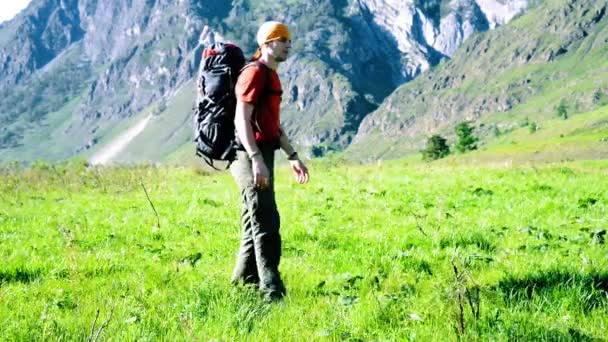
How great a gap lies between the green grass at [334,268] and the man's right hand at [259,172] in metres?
1.37

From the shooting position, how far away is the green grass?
18.2 feet

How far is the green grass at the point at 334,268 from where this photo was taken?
18.2 ft

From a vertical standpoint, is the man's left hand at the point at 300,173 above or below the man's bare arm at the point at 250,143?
below

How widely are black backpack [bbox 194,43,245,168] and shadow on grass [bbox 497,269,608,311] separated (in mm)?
3761

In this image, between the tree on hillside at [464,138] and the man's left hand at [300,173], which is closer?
the man's left hand at [300,173]

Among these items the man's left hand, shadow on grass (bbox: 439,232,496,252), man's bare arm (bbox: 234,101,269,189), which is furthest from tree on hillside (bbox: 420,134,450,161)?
man's bare arm (bbox: 234,101,269,189)

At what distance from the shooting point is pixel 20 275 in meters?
8.49

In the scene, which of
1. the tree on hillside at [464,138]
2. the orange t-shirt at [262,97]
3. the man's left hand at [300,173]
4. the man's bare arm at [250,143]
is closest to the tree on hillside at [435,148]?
the tree on hillside at [464,138]

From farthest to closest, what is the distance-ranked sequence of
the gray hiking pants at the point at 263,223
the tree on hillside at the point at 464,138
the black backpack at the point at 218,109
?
1. the tree on hillside at the point at 464,138
2. the black backpack at the point at 218,109
3. the gray hiking pants at the point at 263,223

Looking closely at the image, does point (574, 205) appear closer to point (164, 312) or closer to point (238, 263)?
point (238, 263)

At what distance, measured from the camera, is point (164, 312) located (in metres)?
6.20

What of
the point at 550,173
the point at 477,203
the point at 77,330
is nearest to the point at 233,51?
the point at 77,330

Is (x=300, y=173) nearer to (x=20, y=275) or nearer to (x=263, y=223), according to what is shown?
(x=263, y=223)

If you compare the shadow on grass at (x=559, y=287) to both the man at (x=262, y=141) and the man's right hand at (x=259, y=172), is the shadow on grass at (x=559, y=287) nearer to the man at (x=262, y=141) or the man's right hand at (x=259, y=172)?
the man at (x=262, y=141)
